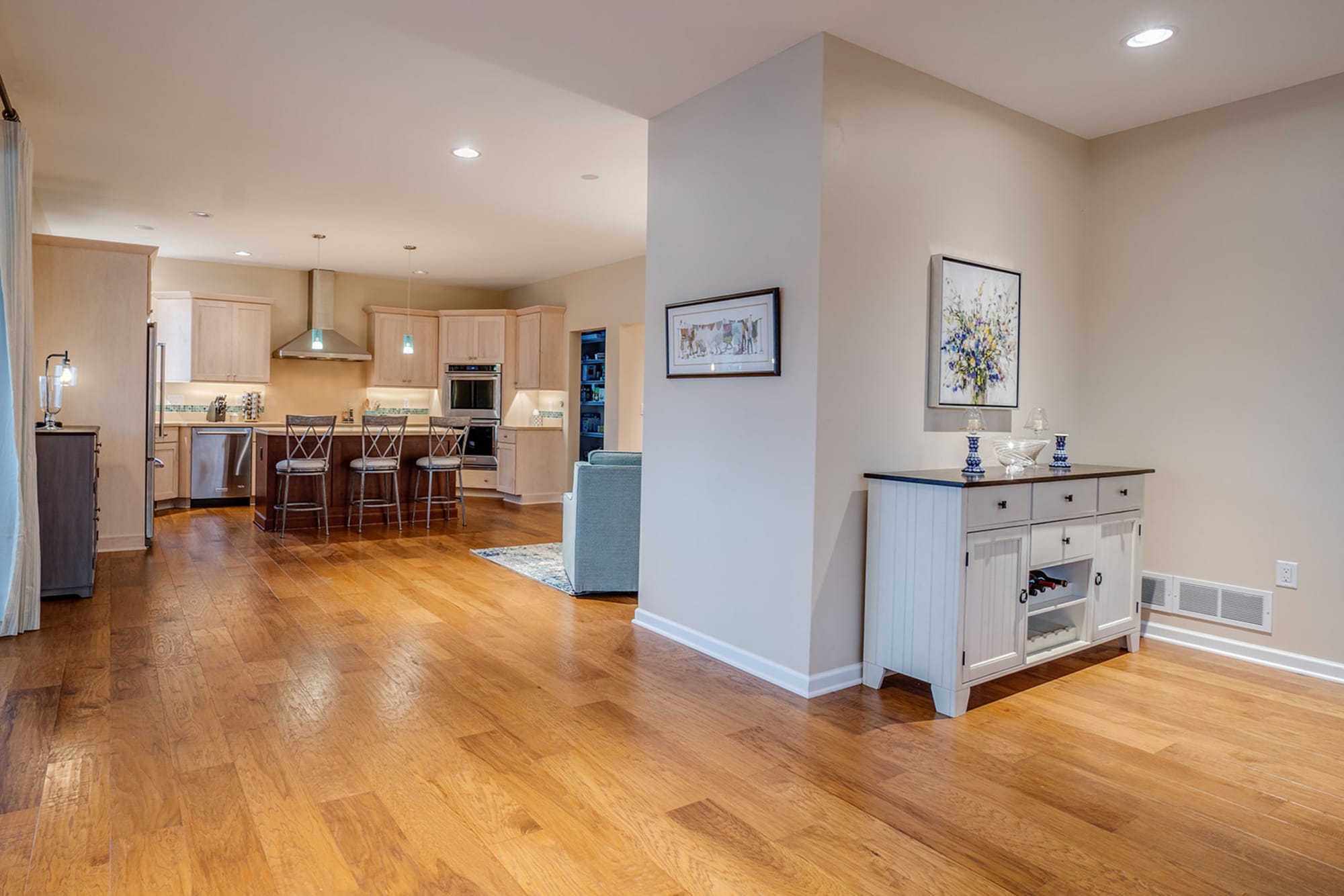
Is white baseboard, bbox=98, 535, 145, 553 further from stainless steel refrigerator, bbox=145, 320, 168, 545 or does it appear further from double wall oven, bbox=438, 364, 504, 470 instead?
double wall oven, bbox=438, 364, 504, 470

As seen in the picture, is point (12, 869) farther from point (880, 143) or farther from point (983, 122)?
point (983, 122)

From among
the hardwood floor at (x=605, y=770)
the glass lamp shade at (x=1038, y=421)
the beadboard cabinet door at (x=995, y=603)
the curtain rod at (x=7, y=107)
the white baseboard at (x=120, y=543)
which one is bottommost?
the hardwood floor at (x=605, y=770)

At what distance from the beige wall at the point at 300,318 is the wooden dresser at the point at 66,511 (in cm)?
476

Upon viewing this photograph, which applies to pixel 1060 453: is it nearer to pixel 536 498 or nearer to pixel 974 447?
pixel 974 447

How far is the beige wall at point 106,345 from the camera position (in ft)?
17.8

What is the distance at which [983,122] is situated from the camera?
3770 millimetres

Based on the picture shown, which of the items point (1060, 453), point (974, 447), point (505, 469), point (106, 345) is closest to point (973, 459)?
point (974, 447)

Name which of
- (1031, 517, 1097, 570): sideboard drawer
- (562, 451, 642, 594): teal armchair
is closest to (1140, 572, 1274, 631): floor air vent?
(1031, 517, 1097, 570): sideboard drawer

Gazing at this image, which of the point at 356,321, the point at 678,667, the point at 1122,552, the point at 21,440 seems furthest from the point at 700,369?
the point at 356,321

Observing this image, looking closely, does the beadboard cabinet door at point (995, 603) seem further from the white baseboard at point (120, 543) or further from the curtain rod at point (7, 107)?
the white baseboard at point (120, 543)

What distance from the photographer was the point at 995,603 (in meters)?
3.07

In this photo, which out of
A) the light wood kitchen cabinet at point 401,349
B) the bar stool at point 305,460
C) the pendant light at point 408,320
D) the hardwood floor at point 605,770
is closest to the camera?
the hardwood floor at point 605,770

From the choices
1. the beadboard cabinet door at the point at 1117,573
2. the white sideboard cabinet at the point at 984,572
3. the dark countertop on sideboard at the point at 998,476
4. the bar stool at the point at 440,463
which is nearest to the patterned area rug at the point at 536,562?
the bar stool at the point at 440,463

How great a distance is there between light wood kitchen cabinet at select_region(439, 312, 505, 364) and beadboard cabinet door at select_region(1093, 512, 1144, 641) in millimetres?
7337
